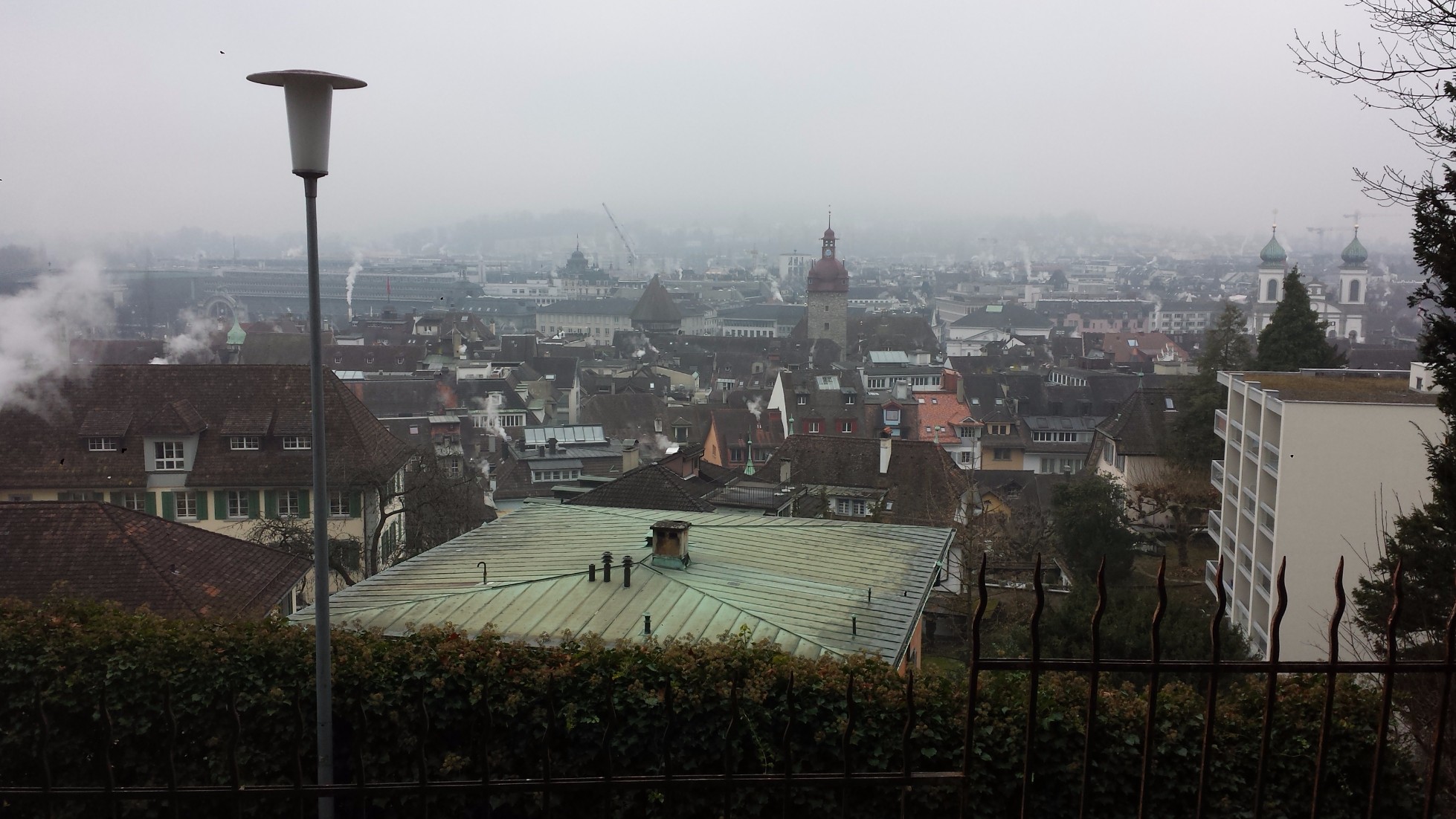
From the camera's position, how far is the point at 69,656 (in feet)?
21.3

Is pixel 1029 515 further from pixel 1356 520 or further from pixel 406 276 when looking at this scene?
pixel 406 276

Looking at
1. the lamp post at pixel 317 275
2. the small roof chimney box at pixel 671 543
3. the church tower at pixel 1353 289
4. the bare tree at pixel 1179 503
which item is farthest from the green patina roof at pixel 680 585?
the church tower at pixel 1353 289

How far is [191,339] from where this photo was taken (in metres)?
70.4

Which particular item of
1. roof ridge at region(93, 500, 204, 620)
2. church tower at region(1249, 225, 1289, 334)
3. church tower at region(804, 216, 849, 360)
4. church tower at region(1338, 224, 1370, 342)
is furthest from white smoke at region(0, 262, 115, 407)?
church tower at region(1338, 224, 1370, 342)

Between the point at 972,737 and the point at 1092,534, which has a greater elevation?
the point at 972,737

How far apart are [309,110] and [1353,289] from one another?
381ft

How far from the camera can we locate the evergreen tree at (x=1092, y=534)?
22984 mm

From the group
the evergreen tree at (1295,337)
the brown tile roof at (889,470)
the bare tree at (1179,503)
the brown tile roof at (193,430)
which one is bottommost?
the bare tree at (1179,503)

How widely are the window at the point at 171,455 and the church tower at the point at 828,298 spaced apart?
8117 centimetres

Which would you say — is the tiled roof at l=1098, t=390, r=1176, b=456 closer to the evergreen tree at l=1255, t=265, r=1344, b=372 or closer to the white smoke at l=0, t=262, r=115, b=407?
the evergreen tree at l=1255, t=265, r=1344, b=372

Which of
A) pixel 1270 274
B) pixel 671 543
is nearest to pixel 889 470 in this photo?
pixel 671 543

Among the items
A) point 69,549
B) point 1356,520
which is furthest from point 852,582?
point 1356,520

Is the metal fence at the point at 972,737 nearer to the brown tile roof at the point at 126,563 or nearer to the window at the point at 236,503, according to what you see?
the brown tile roof at the point at 126,563

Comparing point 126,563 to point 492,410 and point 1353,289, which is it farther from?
point 1353,289
